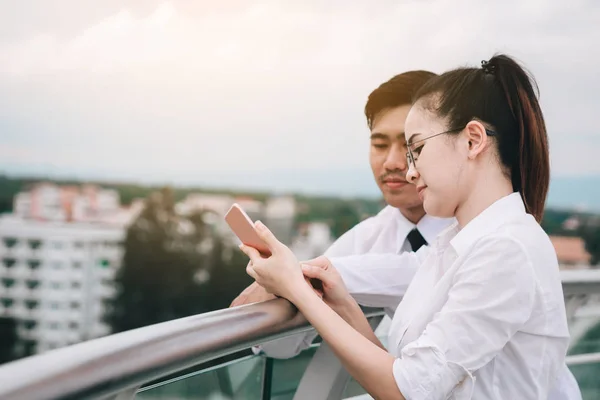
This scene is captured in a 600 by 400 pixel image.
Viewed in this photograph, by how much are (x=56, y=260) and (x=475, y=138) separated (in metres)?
64.0

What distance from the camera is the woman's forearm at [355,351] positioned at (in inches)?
37.2

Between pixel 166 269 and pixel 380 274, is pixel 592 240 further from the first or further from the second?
pixel 380 274

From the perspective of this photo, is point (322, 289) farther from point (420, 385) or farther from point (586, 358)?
point (586, 358)

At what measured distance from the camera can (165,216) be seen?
5412 cm

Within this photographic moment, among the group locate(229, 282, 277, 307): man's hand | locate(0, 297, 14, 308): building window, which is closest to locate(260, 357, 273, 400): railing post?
locate(229, 282, 277, 307): man's hand

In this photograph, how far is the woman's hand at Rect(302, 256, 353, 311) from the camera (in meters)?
1.13

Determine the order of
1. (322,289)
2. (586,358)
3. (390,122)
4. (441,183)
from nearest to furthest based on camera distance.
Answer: (441,183)
(322,289)
(390,122)
(586,358)

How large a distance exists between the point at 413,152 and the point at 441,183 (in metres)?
0.07

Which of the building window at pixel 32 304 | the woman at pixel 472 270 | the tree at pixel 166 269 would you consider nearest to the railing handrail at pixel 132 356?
the woman at pixel 472 270

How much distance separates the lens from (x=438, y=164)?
101cm

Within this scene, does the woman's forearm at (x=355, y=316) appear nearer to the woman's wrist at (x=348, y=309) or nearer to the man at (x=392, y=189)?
the woman's wrist at (x=348, y=309)

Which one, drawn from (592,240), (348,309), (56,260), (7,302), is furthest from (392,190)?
(7,302)

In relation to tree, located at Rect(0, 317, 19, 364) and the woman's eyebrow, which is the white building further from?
the woman's eyebrow

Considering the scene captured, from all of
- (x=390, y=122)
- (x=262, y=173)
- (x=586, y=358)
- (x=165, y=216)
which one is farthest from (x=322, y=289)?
(x=262, y=173)
